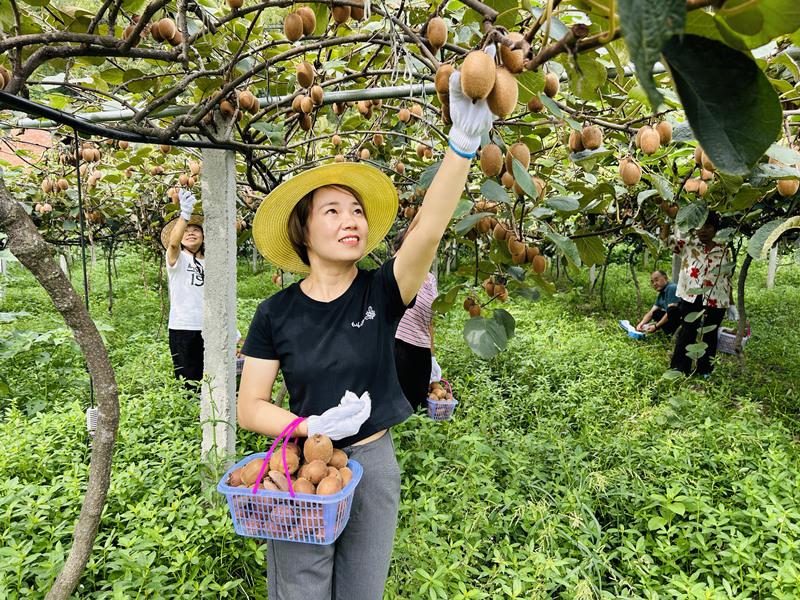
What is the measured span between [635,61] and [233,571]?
219 centimetres

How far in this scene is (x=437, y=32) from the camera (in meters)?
1.03

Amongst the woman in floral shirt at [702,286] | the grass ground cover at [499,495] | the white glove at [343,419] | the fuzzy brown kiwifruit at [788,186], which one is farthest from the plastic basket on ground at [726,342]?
the white glove at [343,419]

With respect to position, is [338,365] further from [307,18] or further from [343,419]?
[307,18]

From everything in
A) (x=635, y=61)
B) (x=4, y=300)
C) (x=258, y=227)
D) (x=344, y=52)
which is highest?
(x=344, y=52)

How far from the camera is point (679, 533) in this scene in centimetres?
231

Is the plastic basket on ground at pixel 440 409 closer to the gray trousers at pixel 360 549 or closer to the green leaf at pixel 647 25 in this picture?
the gray trousers at pixel 360 549

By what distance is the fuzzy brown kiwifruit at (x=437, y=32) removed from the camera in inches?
40.5

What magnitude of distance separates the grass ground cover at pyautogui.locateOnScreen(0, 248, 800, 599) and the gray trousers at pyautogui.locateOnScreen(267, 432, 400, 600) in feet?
1.25

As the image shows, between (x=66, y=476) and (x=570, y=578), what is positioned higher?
(x=66, y=476)

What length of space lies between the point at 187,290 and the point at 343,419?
273cm

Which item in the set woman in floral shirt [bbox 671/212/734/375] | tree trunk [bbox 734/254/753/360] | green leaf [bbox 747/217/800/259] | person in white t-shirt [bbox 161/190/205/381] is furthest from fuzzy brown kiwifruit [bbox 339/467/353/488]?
tree trunk [bbox 734/254/753/360]

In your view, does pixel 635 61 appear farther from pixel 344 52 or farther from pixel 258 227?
pixel 344 52

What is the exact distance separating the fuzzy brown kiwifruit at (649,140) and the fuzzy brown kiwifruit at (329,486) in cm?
100

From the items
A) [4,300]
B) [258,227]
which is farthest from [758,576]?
[4,300]
